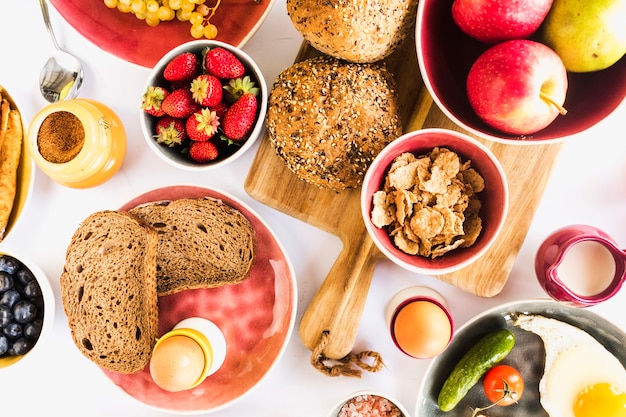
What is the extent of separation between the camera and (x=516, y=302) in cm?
102

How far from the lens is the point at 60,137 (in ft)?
3.33

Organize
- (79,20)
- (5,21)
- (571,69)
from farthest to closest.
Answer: (5,21), (79,20), (571,69)

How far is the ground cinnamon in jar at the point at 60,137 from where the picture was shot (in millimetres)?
1000

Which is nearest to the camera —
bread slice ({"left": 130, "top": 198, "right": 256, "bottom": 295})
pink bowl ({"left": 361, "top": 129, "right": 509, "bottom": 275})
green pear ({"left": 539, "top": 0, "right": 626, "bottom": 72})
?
green pear ({"left": 539, "top": 0, "right": 626, "bottom": 72})

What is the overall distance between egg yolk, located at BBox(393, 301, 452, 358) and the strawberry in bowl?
43 cm

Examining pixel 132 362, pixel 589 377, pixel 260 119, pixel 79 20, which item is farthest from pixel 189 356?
pixel 589 377

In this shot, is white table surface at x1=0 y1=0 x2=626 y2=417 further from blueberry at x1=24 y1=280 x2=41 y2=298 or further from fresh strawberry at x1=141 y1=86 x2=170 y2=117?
fresh strawberry at x1=141 y1=86 x2=170 y2=117

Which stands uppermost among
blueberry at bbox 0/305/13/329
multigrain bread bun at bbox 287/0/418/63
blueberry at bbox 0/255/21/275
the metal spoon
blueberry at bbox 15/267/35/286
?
multigrain bread bun at bbox 287/0/418/63

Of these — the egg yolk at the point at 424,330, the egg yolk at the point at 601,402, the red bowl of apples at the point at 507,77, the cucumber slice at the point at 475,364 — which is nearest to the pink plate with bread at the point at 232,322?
the egg yolk at the point at 424,330

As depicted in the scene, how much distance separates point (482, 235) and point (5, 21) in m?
1.07

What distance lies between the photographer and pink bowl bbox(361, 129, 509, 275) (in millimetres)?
856

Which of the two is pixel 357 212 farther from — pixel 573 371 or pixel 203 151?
pixel 573 371

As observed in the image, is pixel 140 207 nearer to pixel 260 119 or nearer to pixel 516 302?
pixel 260 119

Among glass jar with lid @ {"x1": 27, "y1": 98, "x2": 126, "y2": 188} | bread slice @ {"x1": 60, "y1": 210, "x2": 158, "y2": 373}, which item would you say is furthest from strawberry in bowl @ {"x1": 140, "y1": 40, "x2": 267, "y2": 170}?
bread slice @ {"x1": 60, "y1": 210, "x2": 158, "y2": 373}
